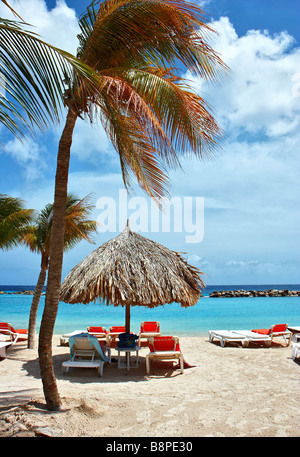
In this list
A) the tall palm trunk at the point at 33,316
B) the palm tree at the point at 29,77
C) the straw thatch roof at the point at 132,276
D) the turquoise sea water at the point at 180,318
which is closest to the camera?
the palm tree at the point at 29,77

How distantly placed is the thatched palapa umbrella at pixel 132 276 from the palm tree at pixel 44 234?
1.24 m

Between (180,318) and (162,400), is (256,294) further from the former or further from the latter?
(162,400)

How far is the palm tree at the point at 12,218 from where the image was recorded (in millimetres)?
9492

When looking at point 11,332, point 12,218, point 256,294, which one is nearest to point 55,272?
point 12,218

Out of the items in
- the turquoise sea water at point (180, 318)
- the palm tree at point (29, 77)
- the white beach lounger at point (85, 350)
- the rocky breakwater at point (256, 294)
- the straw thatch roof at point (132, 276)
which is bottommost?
the turquoise sea water at point (180, 318)

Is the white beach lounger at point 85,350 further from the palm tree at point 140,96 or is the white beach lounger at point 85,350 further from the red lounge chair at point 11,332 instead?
the red lounge chair at point 11,332

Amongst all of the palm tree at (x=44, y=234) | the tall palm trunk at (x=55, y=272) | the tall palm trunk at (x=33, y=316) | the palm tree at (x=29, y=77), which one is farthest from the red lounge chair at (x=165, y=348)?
the palm tree at (x=29, y=77)

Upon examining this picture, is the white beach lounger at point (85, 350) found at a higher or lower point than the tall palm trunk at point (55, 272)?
lower

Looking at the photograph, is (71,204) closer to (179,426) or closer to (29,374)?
(29,374)

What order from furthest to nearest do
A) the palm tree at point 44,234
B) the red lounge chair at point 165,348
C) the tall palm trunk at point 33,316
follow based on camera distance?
the tall palm trunk at point 33,316 → the palm tree at point 44,234 → the red lounge chair at point 165,348

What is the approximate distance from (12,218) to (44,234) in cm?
133

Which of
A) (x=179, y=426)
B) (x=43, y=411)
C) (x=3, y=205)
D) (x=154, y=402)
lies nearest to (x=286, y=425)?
(x=179, y=426)

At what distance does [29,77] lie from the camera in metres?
2.31

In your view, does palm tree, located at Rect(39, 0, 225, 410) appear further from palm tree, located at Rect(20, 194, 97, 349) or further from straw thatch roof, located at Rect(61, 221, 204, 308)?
palm tree, located at Rect(20, 194, 97, 349)
